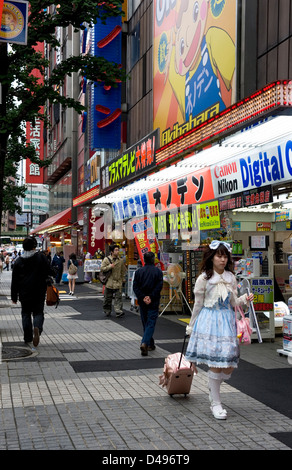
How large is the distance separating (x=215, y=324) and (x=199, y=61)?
11.8m

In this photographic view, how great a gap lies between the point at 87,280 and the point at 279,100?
22.6m

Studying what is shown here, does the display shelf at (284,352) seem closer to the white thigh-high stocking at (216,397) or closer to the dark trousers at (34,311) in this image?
the white thigh-high stocking at (216,397)

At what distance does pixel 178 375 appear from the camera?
635cm

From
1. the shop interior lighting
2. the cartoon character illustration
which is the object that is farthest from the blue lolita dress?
the cartoon character illustration

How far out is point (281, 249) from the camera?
45.1 ft

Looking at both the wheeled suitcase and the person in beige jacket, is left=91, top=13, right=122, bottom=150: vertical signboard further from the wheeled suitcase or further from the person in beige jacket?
the wheeled suitcase

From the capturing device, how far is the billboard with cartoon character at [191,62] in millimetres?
14047

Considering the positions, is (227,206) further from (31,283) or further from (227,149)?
(31,283)

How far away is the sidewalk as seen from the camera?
4930 mm

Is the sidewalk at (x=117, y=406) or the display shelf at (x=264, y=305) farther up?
the display shelf at (x=264, y=305)

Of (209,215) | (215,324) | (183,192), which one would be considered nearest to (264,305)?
(209,215)

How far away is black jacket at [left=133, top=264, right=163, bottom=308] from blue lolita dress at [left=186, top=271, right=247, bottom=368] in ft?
10.5

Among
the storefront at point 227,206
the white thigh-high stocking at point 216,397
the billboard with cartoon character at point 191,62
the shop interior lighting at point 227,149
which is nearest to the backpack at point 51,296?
the storefront at point 227,206

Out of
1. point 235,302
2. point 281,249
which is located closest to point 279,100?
point 235,302
